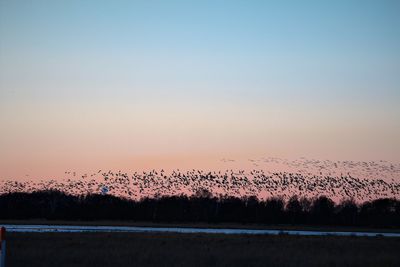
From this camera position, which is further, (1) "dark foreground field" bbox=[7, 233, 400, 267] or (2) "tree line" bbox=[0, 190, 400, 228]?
(2) "tree line" bbox=[0, 190, 400, 228]

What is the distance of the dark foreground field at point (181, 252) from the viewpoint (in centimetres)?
2375

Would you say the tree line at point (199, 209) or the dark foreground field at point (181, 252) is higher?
the tree line at point (199, 209)

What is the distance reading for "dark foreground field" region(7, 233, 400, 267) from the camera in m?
23.8

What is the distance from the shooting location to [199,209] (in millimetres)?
107250

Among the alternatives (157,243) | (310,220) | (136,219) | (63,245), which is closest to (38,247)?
(63,245)

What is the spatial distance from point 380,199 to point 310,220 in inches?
1021

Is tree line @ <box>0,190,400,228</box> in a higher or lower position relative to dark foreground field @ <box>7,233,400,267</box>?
higher

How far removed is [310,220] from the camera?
9631cm

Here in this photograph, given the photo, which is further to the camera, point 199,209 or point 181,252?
point 199,209

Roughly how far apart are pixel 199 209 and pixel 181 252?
80250mm

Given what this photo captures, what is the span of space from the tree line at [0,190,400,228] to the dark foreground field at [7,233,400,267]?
2291 inches

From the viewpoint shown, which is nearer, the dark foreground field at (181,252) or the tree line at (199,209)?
the dark foreground field at (181,252)

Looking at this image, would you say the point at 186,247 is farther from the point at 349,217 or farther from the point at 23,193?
the point at 23,193

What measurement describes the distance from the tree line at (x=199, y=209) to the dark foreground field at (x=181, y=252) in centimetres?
5819
